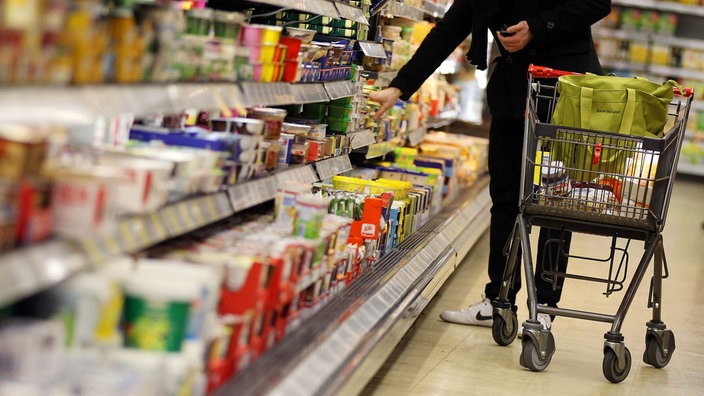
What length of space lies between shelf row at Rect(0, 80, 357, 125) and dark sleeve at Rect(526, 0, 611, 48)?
1.38 m

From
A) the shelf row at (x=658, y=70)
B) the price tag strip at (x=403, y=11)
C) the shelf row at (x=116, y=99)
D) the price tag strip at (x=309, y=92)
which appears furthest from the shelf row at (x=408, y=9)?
the shelf row at (x=658, y=70)

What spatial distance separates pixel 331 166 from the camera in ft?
12.7

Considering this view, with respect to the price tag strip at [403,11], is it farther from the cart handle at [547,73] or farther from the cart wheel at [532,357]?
the cart wheel at [532,357]

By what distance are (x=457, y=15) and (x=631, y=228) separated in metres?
1.29

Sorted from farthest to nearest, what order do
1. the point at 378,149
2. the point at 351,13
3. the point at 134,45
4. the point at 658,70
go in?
the point at 658,70 → the point at 378,149 → the point at 351,13 → the point at 134,45

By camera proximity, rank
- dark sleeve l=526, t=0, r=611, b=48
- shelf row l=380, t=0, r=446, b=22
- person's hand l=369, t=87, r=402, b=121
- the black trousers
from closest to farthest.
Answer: dark sleeve l=526, t=0, r=611, b=48 < the black trousers < person's hand l=369, t=87, r=402, b=121 < shelf row l=380, t=0, r=446, b=22

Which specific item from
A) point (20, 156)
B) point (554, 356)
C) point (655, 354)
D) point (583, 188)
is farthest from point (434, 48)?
point (20, 156)

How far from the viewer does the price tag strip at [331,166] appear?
3690 mm

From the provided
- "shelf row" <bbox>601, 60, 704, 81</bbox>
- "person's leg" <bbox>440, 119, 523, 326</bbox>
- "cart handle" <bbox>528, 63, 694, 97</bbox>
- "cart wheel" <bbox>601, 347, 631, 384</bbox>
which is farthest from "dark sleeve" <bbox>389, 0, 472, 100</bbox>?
"shelf row" <bbox>601, 60, 704, 81</bbox>

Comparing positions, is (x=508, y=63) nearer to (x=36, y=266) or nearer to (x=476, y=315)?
(x=476, y=315)

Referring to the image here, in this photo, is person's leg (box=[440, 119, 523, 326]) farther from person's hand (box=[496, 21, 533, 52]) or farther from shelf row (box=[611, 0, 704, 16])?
shelf row (box=[611, 0, 704, 16])

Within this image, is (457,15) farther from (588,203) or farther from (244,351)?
(244,351)

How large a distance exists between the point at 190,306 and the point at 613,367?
6.86ft

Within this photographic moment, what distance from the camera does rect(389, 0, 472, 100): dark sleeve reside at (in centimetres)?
430
